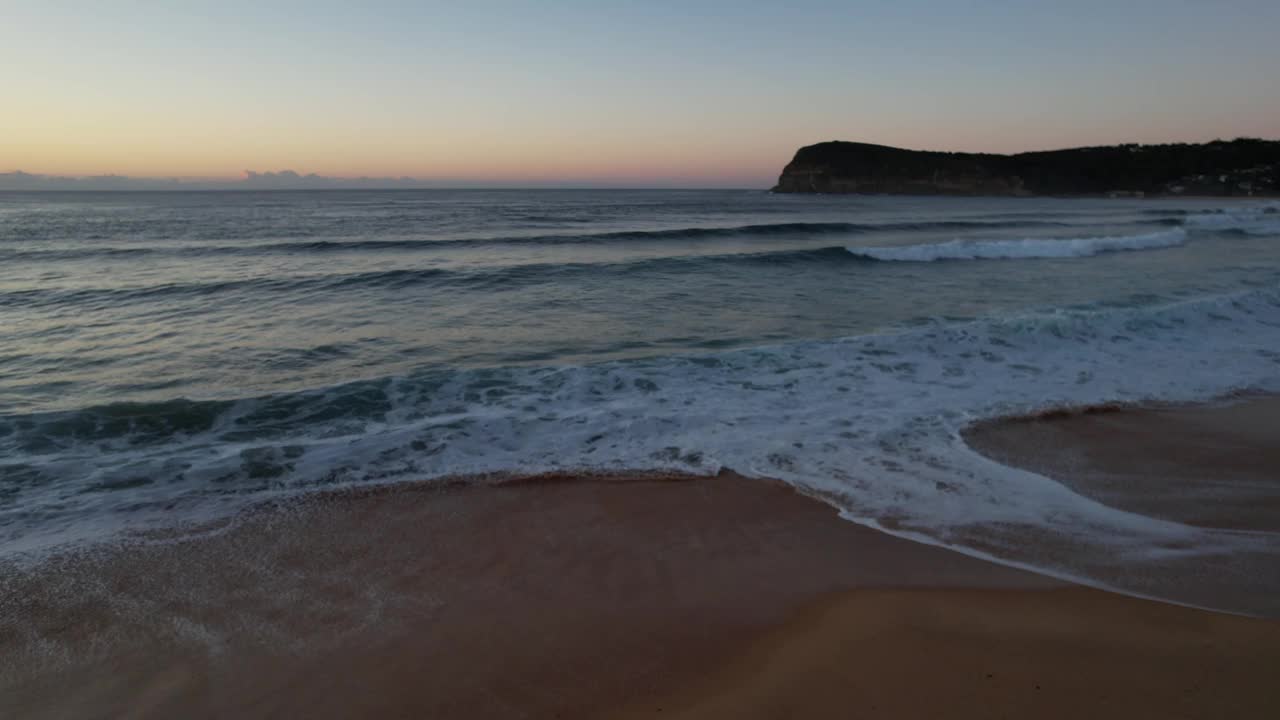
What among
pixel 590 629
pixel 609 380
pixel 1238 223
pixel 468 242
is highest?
pixel 1238 223

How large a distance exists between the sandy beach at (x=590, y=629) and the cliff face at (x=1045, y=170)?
103m

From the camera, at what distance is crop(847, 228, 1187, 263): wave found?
21.2 m

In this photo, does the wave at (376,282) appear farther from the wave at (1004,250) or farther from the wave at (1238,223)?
the wave at (1238,223)

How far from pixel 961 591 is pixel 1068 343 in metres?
7.78

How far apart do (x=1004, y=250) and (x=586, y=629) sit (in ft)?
78.1

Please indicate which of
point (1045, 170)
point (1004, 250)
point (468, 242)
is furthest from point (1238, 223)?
point (1045, 170)

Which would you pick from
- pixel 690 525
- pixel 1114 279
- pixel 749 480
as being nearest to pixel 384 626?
pixel 690 525

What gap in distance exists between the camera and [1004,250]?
890 inches

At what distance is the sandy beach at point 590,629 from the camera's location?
115 inches

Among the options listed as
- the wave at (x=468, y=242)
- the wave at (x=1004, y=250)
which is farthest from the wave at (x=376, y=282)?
the wave at (x=468, y=242)

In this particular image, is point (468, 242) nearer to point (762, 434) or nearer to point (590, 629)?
point (762, 434)

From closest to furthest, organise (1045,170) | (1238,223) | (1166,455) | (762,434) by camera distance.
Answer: (1166,455) → (762,434) → (1238,223) → (1045,170)

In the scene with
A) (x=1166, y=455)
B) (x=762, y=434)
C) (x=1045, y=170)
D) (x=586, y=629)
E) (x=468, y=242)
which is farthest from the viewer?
(x=1045, y=170)

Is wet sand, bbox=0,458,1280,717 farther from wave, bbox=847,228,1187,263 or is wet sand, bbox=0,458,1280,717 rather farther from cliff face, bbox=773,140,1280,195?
cliff face, bbox=773,140,1280,195
